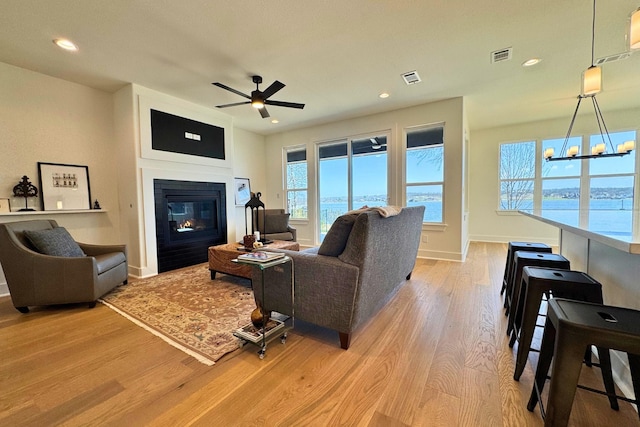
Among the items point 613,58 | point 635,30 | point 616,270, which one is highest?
point 613,58

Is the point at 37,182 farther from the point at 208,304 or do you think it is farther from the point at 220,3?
the point at 220,3

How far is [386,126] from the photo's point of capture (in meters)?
4.98

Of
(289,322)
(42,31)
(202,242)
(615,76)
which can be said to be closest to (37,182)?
(42,31)

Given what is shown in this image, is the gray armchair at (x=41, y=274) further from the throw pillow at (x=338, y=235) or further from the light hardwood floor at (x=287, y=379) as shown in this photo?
the throw pillow at (x=338, y=235)

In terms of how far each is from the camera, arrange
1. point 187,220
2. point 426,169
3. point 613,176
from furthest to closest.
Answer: point 613,176 → point 426,169 → point 187,220

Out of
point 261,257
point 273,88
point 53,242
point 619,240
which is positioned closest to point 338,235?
point 261,257

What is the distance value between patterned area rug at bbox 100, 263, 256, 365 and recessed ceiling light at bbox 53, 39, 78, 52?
275 centimetres

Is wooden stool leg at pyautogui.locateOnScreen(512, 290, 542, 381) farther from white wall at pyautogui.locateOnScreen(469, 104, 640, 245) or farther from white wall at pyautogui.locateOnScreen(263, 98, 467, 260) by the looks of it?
white wall at pyautogui.locateOnScreen(469, 104, 640, 245)

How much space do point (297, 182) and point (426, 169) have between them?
295cm

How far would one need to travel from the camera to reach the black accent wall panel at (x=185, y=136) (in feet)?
12.8

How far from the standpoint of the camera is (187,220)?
14.6 feet

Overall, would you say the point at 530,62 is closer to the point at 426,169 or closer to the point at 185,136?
the point at 426,169

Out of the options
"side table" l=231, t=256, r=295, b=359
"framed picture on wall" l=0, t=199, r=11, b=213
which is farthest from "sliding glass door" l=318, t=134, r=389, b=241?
"framed picture on wall" l=0, t=199, r=11, b=213

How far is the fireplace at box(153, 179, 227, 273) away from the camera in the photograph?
3980 mm
